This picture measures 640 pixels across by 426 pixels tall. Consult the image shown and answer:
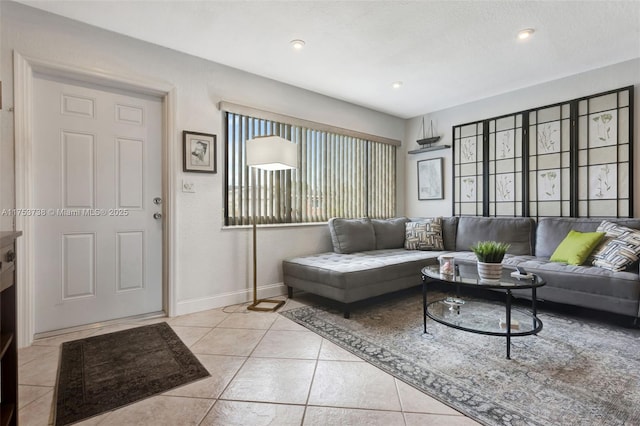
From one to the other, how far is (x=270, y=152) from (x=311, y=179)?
1137 mm

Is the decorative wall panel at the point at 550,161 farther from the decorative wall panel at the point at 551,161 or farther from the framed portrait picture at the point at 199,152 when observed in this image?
the framed portrait picture at the point at 199,152

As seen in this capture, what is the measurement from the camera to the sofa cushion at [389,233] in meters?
4.11

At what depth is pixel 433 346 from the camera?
2170mm

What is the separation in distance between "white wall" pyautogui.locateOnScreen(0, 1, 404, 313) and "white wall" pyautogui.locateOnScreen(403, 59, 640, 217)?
6.06 ft

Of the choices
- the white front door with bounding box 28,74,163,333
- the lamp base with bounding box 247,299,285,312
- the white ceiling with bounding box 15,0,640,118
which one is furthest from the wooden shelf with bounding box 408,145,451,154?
the white front door with bounding box 28,74,163,333

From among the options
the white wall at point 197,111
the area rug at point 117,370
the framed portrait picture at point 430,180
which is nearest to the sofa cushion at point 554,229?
the framed portrait picture at point 430,180

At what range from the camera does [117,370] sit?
1869 mm

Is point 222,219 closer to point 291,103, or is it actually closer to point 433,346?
point 291,103

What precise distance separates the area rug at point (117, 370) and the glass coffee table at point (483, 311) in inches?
67.1

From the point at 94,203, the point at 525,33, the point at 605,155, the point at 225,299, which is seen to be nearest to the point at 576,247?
the point at 605,155

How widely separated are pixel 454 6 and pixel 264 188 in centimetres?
234

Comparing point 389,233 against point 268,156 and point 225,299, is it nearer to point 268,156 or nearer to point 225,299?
point 268,156

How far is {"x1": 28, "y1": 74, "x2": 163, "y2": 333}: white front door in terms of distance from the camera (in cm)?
237

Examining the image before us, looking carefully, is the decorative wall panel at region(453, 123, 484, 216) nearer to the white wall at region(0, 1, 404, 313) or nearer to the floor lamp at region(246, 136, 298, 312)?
the white wall at region(0, 1, 404, 313)
